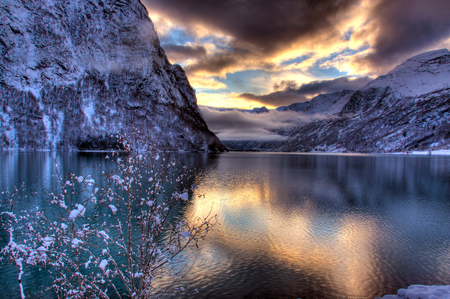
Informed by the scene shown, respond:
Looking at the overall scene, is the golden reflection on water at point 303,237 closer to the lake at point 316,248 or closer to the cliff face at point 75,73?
the lake at point 316,248

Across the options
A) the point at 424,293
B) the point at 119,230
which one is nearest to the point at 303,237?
the point at 424,293

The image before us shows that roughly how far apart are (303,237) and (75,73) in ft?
570

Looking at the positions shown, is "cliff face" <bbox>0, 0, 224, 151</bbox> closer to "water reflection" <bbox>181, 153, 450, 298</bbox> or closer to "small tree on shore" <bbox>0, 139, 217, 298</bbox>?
"water reflection" <bbox>181, 153, 450, 298</bbox>

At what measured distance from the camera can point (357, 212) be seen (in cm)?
2386

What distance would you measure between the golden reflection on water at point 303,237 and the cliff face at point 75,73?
107327 millimetres

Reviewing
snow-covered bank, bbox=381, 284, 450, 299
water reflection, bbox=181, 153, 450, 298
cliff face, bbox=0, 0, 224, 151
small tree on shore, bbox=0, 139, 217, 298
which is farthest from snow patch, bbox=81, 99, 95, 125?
snow-covered bank, bbox=381, 284, 450, 299

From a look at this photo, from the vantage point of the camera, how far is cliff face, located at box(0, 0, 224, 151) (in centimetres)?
13512

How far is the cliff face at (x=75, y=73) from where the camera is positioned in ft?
443

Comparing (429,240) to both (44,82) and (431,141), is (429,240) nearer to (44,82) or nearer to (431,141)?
(44,82)

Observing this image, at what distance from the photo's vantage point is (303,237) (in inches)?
675

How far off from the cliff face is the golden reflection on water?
10733cm

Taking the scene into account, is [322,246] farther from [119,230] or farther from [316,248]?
[119,230]

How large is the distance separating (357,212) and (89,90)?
6658 inches

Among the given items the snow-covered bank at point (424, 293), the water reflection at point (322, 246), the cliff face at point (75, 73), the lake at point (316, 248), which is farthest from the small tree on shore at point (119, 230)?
the cliff face at point (75, 73)
